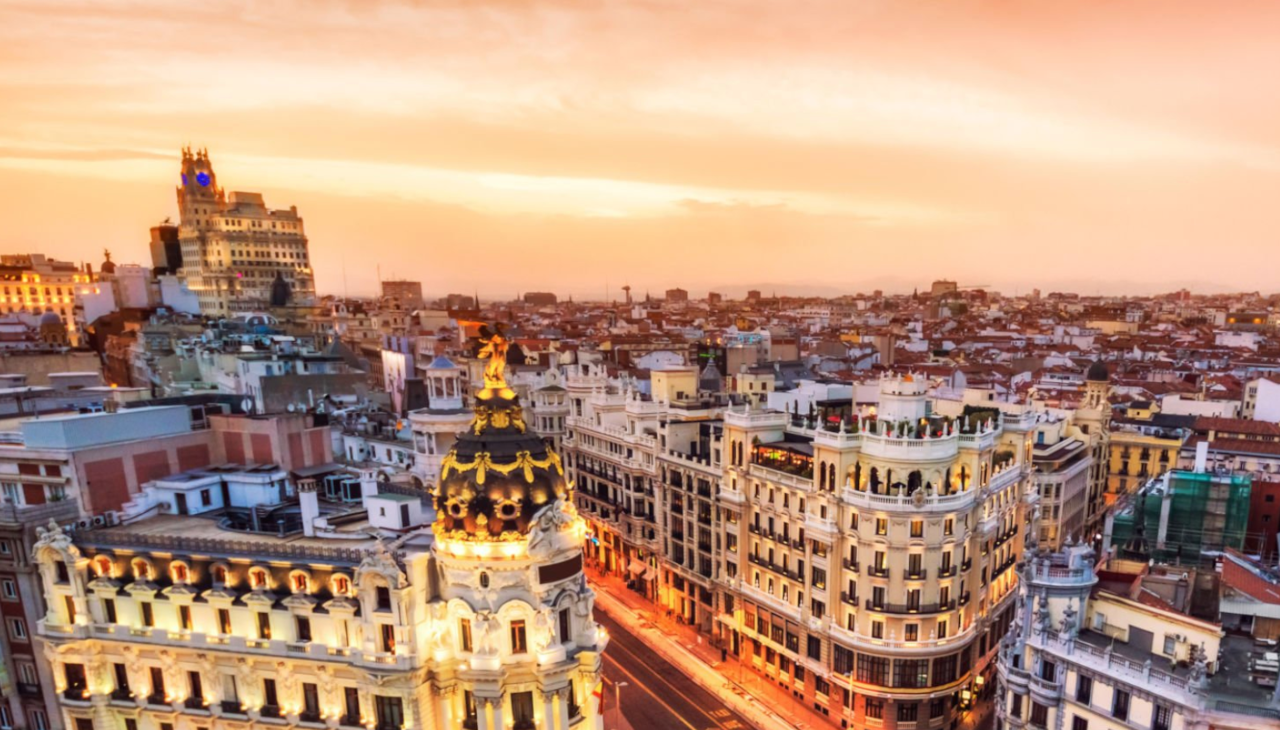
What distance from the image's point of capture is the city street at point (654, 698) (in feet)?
220

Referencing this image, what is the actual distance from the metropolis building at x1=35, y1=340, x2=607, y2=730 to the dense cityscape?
0.19m

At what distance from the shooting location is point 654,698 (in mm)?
71375

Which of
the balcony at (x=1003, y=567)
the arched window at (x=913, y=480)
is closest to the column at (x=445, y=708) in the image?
the arched window at (x=913, y=480)

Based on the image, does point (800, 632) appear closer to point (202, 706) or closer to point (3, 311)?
point (202, 706)

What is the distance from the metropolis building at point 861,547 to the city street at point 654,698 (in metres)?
7.69

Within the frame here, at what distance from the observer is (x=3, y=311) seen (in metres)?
192

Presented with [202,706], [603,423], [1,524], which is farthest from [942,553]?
[1,524]

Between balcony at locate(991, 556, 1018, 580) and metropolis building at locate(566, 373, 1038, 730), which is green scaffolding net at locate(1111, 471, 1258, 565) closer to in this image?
balcony at locate(991, 556, 1018, 580)

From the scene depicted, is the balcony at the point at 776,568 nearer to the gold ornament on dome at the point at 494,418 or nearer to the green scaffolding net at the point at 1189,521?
the green scaffolding net at the point at 1189,521

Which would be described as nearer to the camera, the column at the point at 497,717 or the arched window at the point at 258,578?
the column at the point at 497,717

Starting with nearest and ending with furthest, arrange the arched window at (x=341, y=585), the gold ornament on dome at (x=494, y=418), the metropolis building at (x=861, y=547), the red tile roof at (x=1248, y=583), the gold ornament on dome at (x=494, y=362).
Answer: the red tile roof at (x=1248, y=583) < the arched window at (x=341, y=585) < the gold ornament on dome at (x=494, y=418) < the gold ornament on dome at (x=494, y=362) < the metropolis building at (x=861, y=547)

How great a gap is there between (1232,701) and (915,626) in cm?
2661

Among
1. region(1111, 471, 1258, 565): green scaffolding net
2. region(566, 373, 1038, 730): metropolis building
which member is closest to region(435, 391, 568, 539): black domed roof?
region(566, 373, 1038, 730): metropolis building

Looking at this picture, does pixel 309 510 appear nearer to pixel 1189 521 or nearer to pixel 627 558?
pixel 627 558
